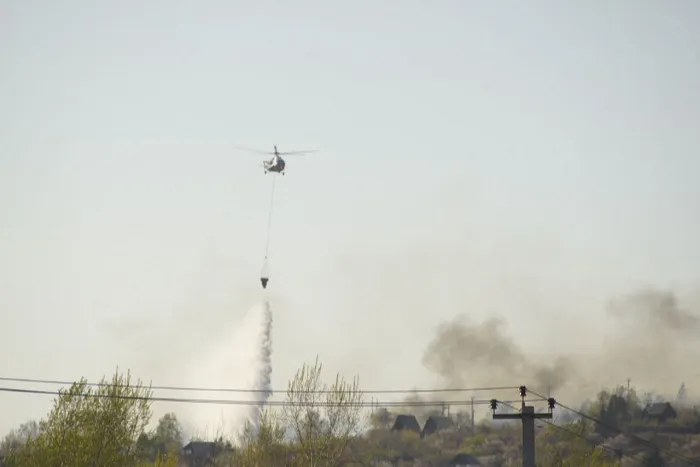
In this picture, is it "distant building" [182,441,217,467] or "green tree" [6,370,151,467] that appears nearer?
"green tree" [6,370,151,467]

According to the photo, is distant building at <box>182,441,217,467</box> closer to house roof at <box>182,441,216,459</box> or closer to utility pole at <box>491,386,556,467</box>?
house roof at <box>182,441,216,459</box>

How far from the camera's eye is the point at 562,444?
167625mm

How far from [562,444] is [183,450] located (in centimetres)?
7067

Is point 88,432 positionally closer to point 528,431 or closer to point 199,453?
point 528,431

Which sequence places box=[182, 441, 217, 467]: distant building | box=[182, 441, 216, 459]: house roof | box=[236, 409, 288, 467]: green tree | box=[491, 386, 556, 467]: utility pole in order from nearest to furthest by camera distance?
box=[491, 386, 556, 467]: utility pole
box=[236, 409, 288, 467]: green tree
box=[182, 441, 217, 467]: distant building
box=[182, 441, 216, 459]: house roof

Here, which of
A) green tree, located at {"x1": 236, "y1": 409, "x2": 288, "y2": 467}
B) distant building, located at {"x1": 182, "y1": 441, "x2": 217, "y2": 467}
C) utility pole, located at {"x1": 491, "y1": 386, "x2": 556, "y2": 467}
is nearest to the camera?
utility pole, located at {"x1": 491, "y1": 386, "x2": 556, "y2": 467}

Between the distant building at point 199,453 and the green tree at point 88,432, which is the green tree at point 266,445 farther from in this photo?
the distant building at point 199,453

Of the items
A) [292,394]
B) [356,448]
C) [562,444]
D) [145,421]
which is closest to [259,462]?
[292,394]

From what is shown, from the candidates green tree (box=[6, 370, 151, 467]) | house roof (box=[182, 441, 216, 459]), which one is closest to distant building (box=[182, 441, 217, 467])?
house roof (box=[182, 441, 216, 459])

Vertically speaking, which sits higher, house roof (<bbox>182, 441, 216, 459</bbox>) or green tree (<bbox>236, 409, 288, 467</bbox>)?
house roof (<bbox>182, 441, 216, 459</bbox>)

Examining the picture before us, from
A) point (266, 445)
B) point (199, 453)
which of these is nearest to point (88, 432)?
point (266, 445)

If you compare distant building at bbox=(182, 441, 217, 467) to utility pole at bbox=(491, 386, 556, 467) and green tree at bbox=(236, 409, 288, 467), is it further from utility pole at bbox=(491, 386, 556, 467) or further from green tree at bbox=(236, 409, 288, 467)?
utility pole at bbox=(491, 386, 556, 467)

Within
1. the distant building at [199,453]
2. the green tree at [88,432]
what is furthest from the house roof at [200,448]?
the green tree at [88,432]

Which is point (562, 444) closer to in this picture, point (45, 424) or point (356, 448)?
point (356, 448)
